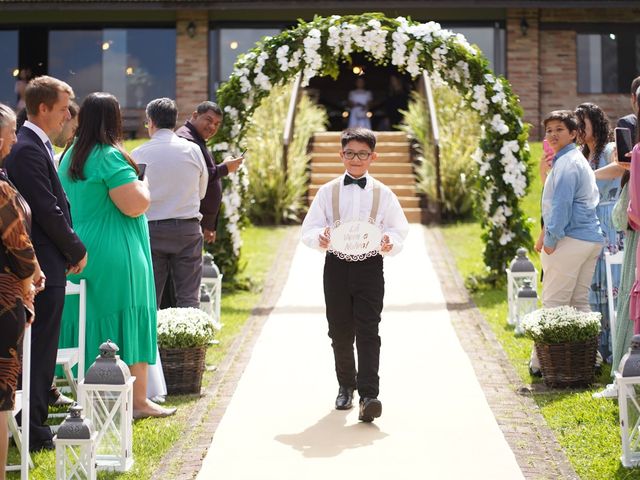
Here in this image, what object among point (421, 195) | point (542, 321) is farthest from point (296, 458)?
point (421, 195)

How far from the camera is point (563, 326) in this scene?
7.59 m

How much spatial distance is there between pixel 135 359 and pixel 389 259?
8.32 metres

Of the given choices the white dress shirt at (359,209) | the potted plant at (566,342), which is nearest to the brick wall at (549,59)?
the potted plant at (566,342)

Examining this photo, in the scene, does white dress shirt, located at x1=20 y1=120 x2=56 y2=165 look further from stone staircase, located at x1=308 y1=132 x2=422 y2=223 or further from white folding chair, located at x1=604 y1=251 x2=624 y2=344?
stone staircase, located at x1=308 y1=132 x2=422 y2=223

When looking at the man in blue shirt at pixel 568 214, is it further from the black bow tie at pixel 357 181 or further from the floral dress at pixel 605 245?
the black bow tie at pixel 357 181

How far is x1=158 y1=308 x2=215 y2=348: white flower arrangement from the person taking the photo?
7723mm

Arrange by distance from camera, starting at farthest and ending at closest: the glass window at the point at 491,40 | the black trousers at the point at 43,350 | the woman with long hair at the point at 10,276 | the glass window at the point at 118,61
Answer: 1. the glass window at the point at 118,61
2. the glass window at the point at 491,40
3. the black trousers at the point at 43,350
4. the woman with long hair at the point at 10,276

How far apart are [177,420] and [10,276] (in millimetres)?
2399

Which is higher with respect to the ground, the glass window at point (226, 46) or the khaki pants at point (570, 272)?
the glass window at point (226, 46)

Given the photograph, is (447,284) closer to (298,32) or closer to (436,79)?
(436,79)

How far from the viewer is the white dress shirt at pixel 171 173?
8.32 meters

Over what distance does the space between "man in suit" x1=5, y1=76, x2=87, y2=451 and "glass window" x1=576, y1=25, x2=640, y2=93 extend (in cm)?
1885

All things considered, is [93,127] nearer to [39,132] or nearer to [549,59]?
[39,132]

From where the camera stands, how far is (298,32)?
1247 centimetres
